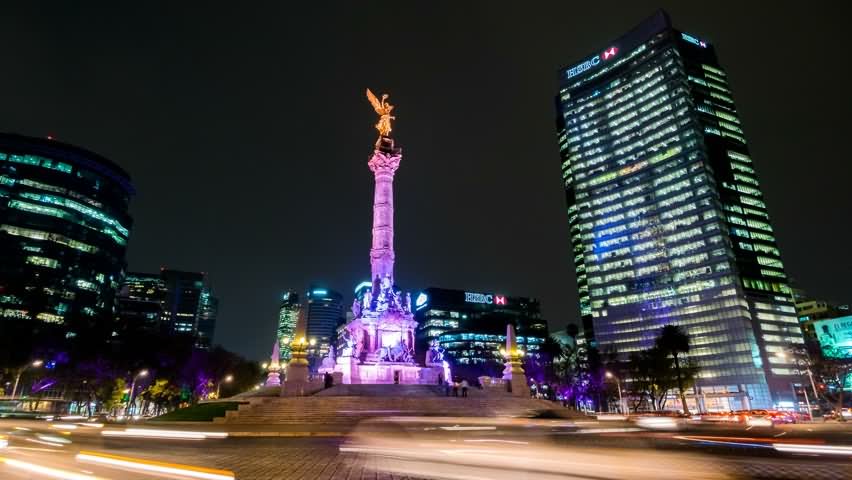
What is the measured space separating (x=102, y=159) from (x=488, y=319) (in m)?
116

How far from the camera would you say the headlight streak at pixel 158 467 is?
850cm

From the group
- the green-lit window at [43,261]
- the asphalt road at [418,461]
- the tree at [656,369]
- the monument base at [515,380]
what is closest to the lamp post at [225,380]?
the green-lit window at [43,261]

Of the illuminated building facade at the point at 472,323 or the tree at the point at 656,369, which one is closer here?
the tree at the point at 656,369

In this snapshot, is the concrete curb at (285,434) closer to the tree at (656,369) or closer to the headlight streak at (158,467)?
the headlight streak at (158,467)

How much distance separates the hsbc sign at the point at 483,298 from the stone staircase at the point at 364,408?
419 ft

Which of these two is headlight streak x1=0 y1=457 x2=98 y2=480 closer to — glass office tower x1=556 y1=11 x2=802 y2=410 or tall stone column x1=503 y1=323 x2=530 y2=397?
tall stone column x1=503 y1=323 x2=530 y2=397

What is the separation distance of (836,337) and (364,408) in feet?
244

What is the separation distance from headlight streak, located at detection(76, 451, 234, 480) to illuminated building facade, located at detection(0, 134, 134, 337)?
8751 cm

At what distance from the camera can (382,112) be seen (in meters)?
57.9

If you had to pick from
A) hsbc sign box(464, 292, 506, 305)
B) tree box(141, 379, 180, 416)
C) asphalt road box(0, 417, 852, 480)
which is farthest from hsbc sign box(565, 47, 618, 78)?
asphalt road box(0, 417, 852, 480)

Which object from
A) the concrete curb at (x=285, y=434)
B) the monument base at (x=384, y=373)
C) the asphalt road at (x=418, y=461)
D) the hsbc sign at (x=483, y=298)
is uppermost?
the hsbc sign at (x=483, y=298)

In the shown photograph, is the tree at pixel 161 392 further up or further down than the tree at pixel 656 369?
further down

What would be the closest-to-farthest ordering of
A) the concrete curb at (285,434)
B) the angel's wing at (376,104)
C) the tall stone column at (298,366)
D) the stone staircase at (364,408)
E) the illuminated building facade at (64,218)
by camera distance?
the concrete curb at (285,434), the stone staircase at (364,408), the tall stone column at (298,366), the angel's wing at (376,104), the illuminated building facade at (64,218)

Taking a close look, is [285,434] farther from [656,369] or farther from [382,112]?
[656,369]
